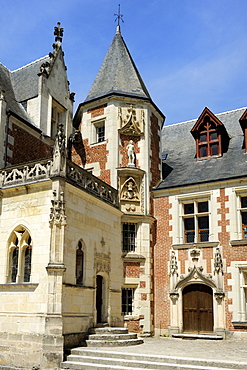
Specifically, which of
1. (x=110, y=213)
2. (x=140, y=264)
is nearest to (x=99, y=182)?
(x=110, y=213)

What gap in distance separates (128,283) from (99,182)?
4056 millimetres

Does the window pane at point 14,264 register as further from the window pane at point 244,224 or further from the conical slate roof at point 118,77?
the conical slate roof at point 118,77

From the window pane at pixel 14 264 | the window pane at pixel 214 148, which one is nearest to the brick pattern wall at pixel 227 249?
the window pane at pixel 214 148

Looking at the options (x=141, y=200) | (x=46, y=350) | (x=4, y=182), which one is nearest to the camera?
(x=46, y=350)

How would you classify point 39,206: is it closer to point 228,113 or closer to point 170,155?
point 170,155

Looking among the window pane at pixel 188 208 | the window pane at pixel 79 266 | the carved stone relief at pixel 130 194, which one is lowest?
the window pane at pixel 79 266

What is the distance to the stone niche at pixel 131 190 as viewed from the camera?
16.7 metres

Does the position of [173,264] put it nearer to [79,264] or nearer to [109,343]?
[79,264]

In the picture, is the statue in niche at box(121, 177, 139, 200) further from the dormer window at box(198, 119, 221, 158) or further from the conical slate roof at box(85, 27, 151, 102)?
the conical slate roof at box(85, 27, 151, 102)

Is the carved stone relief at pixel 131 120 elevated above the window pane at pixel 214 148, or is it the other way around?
the carved stone relief at pixel 131 120

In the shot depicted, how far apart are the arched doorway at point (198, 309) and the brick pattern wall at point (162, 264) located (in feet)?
2.37

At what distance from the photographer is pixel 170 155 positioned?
2020 cm

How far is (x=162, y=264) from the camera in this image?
16.5 metres

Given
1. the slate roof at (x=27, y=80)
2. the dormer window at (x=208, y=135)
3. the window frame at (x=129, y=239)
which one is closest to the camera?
the window frame at (x=129, y=239)
